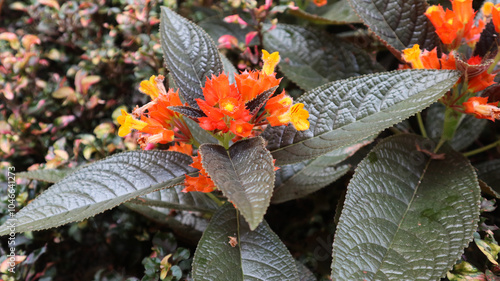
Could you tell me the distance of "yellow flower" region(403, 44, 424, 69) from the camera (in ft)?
2.68

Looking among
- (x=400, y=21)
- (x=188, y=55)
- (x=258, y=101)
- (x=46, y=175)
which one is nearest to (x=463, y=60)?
(x=400, y=21)

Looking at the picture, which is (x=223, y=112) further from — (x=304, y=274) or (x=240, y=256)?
(x=304, y=274)

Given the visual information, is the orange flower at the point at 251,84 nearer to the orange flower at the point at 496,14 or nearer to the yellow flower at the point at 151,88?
the yellow flower at the point at 151,88

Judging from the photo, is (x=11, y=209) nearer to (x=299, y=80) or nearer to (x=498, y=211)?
(x=299, y=80)

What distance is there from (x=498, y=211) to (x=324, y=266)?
48cm

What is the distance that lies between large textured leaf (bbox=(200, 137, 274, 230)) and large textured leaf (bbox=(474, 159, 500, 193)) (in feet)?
2.21

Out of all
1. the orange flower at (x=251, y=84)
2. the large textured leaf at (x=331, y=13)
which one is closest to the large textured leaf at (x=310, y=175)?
the orange flower at (x=251, y=84)

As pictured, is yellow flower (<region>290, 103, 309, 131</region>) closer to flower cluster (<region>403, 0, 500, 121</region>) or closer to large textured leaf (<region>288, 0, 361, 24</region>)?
flower cluster (<region>403, 0, 500, 121</region>)

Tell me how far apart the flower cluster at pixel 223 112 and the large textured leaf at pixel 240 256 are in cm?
12

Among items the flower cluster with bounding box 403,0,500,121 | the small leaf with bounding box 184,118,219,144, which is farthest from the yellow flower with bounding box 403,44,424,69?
the small leaf with bounding box 184,118,219,144

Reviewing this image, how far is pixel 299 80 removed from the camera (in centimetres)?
107

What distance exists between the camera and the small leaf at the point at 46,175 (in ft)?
3.15

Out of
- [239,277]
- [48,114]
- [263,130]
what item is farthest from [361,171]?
[48,114]

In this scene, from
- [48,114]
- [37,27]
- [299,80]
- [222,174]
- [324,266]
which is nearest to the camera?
[222,174]
